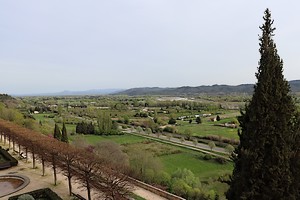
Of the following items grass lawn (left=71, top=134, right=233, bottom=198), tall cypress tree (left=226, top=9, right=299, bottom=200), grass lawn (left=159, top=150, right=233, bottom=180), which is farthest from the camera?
grass lawn (left=159, top=150, right=233, bottom=180)

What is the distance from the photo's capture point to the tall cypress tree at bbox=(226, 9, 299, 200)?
977cm

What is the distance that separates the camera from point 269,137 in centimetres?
984

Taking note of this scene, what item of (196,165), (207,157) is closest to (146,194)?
(196,165)

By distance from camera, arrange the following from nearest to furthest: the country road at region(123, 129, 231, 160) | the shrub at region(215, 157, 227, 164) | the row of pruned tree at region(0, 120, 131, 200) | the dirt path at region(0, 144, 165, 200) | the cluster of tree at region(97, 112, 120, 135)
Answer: the row of pruned tree at region(0, 120, 131, 200), the dirt path at region(0, 144, 165, 200), the shrub at region(215, 157, 227, 164), the country road at region(123, 129, 231, 160), the cluster of tree at region(97, 112, 120, 135)

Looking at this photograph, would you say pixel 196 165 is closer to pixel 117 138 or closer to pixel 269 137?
pixel 117 138

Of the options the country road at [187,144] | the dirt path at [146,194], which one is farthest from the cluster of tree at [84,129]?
the dirt path at [146,194]

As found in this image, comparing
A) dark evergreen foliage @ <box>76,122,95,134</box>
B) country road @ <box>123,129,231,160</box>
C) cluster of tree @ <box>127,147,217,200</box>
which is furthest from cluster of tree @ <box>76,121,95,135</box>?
cluster of tree @ <box>127,147,217,200</box>

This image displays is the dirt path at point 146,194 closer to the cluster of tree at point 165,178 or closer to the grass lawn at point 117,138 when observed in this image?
the cluster of tree at point 165,178

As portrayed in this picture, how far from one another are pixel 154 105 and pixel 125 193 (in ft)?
383

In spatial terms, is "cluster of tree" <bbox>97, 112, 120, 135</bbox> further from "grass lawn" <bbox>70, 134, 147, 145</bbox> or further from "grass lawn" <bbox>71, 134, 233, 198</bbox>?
"grass lawn" <bbox>71, 134, 233, 198</bbox>

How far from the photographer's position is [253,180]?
9.92 m

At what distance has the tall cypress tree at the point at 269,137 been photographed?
32.0ft

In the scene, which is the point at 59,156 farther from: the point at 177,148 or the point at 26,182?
the point at 177,148

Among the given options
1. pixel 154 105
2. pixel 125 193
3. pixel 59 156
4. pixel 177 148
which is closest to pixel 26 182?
pixel 59 156
